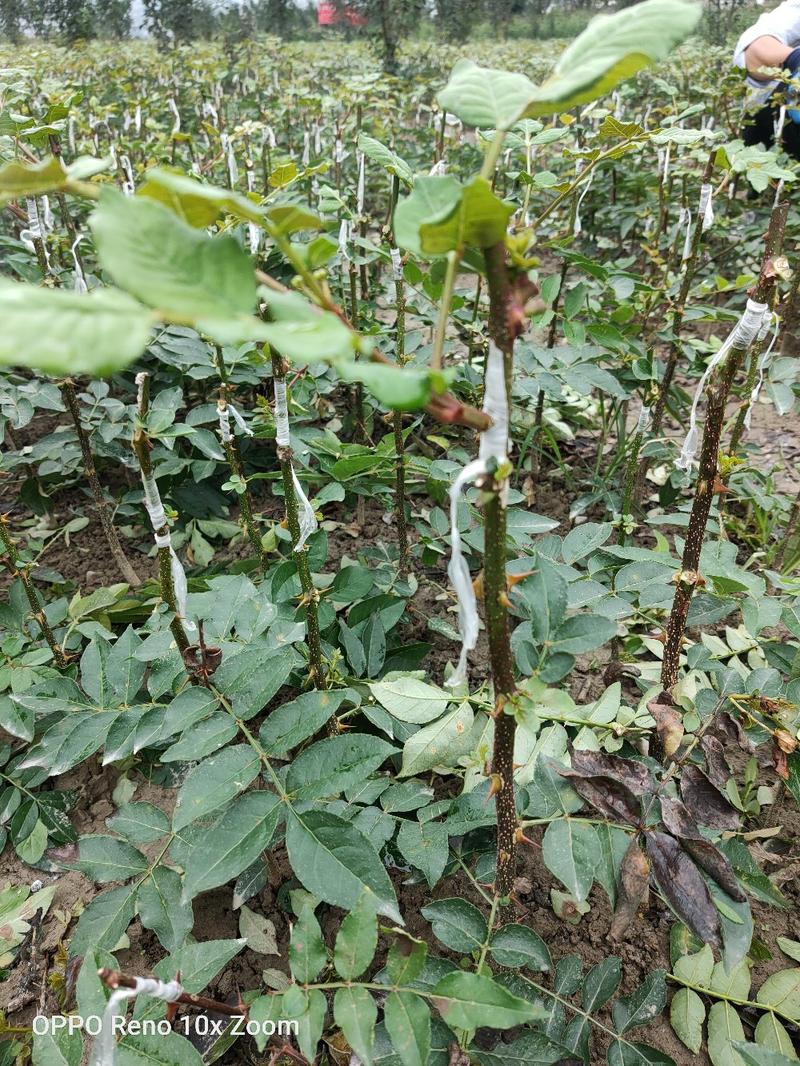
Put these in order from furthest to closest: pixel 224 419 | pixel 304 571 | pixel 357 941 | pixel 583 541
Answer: pixel 224 419 < pixel 583 541 < pixel 304 571 < pixel 357 941

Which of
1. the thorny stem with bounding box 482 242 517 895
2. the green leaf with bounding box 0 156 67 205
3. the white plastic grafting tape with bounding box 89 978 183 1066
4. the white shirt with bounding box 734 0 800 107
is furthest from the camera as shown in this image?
the white shirt with bounding box 734 0 800 107

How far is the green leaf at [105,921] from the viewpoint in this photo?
98 centimetres

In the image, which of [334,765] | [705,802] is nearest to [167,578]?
[334,765]

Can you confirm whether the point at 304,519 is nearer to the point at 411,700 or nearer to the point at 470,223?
the point at 411,700

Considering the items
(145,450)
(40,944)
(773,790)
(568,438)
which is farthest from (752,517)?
(40,944)

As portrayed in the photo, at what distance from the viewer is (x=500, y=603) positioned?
2.31 ft

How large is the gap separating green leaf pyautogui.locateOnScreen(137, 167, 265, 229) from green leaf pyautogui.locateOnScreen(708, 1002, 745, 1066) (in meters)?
1.21

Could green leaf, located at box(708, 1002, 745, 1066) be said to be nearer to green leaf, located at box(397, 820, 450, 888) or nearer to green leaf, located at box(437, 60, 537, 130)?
green leaf, located at box(397, 820, 450, 888)

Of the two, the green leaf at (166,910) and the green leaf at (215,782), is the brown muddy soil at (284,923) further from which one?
the green leaf at (215,782)

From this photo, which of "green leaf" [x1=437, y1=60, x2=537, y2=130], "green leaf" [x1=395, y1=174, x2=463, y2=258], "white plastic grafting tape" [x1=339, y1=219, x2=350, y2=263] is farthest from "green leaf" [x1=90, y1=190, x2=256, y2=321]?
"white plastic grafting tape" [x1=339, y1=219, x2=350, y2=263]

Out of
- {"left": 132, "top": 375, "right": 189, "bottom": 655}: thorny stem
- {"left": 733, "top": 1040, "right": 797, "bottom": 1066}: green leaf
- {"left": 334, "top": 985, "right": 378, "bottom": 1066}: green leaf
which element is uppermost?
{"left": 132, "top": 375, "right": 189, "bottom": 655}: thorny stem

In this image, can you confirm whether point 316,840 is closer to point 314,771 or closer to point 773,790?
point 314,771

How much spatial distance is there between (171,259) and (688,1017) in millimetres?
1210

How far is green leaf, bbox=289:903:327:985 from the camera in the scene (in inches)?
33.4
